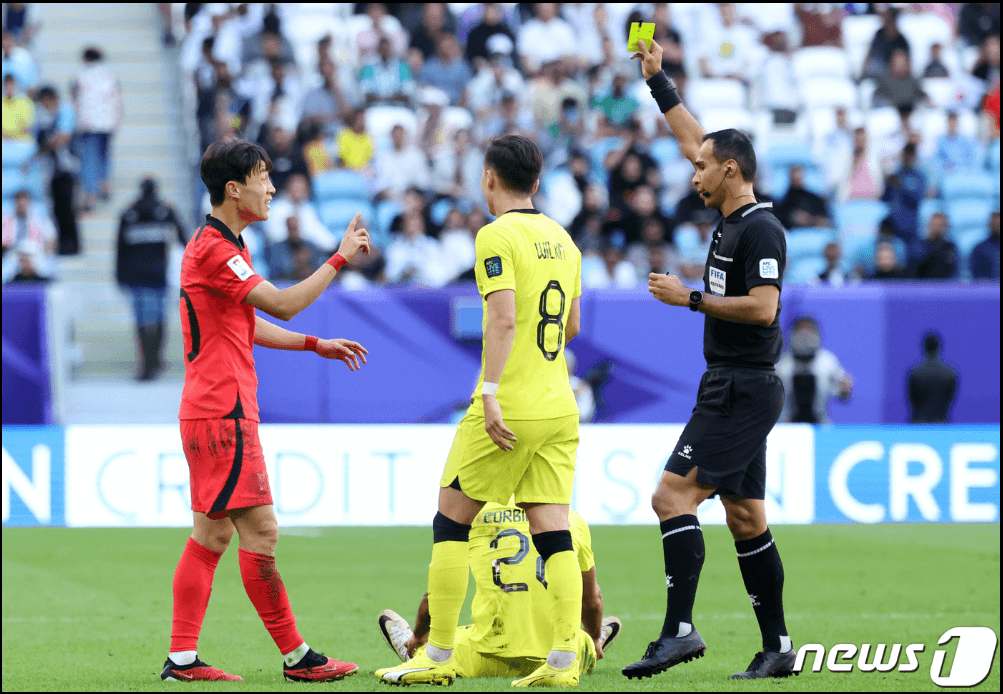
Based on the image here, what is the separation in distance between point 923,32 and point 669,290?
14.8 meters

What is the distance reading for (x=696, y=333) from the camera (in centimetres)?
1176

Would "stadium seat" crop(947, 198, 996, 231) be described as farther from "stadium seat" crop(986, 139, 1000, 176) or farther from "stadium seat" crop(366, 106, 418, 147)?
"stadium seat" crop(366, 106, 418, 147)

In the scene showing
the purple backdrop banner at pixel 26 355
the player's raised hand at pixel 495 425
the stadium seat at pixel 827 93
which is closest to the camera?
the player's raised hand at pixel 495 425

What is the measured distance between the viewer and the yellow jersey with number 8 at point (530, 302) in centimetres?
466

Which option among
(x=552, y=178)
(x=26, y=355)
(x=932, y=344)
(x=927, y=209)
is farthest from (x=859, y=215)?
(x=26, y=355)

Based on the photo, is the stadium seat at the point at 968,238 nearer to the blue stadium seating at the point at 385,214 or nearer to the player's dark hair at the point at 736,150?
the blue stadium seating at the point at 385,214

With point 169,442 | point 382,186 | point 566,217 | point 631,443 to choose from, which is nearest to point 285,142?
point 382,186

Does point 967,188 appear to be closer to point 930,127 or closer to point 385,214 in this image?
point 930,127

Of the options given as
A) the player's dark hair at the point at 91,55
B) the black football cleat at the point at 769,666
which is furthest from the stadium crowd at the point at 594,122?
the black football cleat at the point at 769,666

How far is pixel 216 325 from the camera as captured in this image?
4812mm

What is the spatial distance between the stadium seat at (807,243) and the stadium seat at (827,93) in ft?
11.3

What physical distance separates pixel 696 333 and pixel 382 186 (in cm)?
475

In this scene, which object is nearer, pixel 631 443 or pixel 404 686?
pixel 404 686

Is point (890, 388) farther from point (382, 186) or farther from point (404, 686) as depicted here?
point (404, 686)
